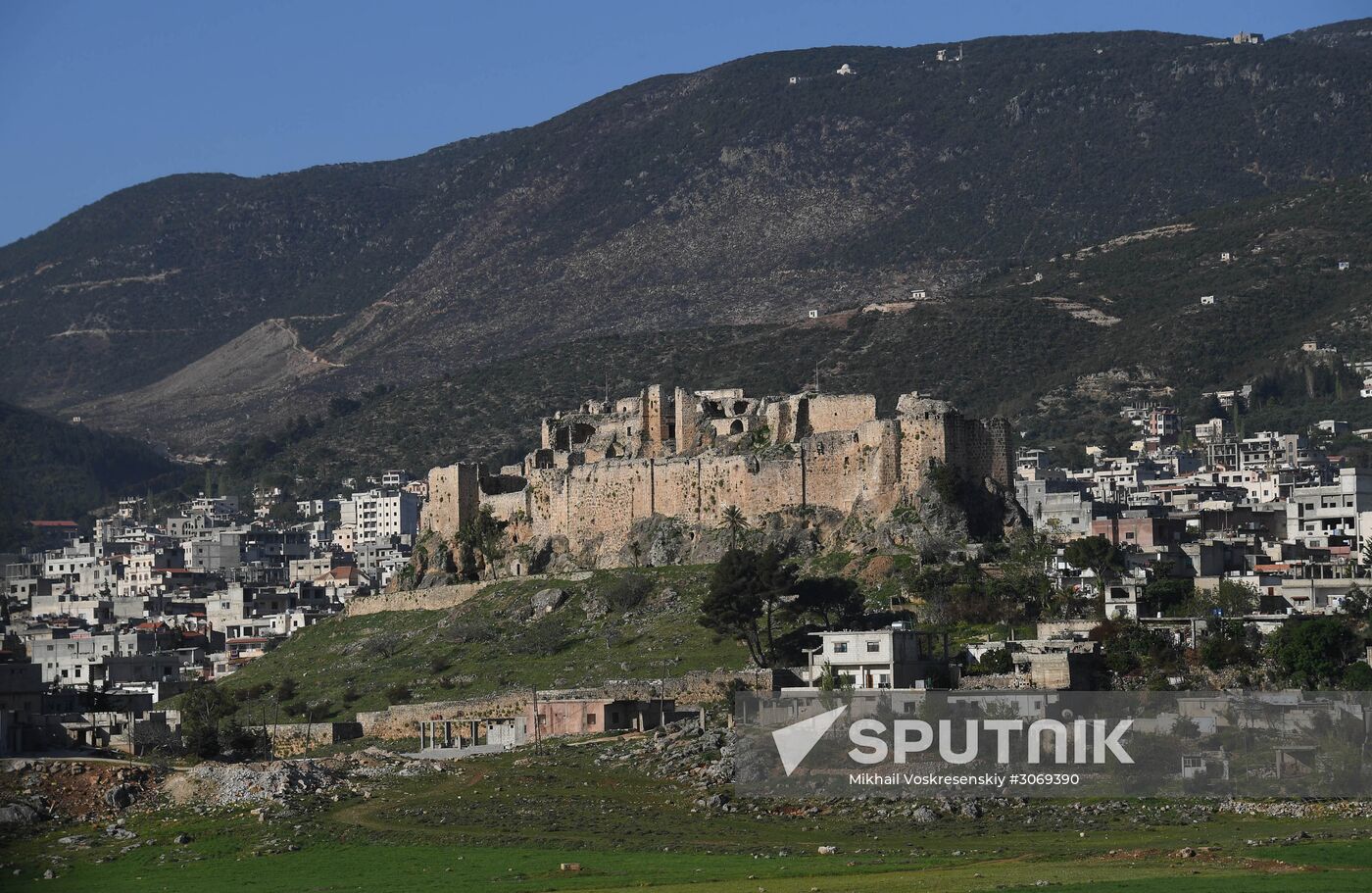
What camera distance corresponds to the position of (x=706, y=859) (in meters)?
48.1

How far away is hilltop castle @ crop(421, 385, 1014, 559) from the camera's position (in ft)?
274

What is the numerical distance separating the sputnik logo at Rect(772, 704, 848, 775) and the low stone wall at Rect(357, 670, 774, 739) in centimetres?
725

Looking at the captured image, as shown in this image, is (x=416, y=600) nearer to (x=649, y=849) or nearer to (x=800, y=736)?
(x=800, y=736)

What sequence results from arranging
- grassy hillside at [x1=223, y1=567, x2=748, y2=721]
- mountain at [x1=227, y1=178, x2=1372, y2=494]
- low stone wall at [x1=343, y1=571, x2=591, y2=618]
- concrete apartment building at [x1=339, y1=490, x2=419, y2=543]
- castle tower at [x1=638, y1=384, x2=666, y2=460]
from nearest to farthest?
grassy hillside at [x1=223, y1=567, x2=748, y2=721], low stone wall at [x1=343, y1=571, x2=591, y2=618], castle tower at [x1=638, y1=384, x2=666, y2=460], mountain at [x1=227, y1=178, x2=1372, y2=494], concrete apartment building at [x1=339, y1=490, x2=419, y2=543]

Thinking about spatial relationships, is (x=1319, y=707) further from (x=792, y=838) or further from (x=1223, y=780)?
(x=792, y=838)

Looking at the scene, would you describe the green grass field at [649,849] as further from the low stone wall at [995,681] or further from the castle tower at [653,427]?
the castle tower at [653,427]

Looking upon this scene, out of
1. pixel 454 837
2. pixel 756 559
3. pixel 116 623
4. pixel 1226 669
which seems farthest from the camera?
pixel 116 623

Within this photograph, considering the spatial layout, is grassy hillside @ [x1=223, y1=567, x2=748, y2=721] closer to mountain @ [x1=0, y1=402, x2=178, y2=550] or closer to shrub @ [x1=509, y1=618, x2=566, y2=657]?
shrub @ [x1=509, y1=618, x2=566, y2=657]

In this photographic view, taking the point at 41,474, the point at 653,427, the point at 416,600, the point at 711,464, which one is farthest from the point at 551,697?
the point at 653,427

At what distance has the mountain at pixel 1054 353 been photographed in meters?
159

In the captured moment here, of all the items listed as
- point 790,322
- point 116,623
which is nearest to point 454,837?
point 116,623

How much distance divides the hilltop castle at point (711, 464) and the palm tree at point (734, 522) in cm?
30

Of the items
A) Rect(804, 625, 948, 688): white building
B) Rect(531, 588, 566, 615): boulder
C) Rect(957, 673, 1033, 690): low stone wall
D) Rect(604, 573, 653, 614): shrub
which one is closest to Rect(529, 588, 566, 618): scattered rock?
Rect(531, 588, 566, 615): boulder

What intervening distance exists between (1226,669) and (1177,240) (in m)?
128
